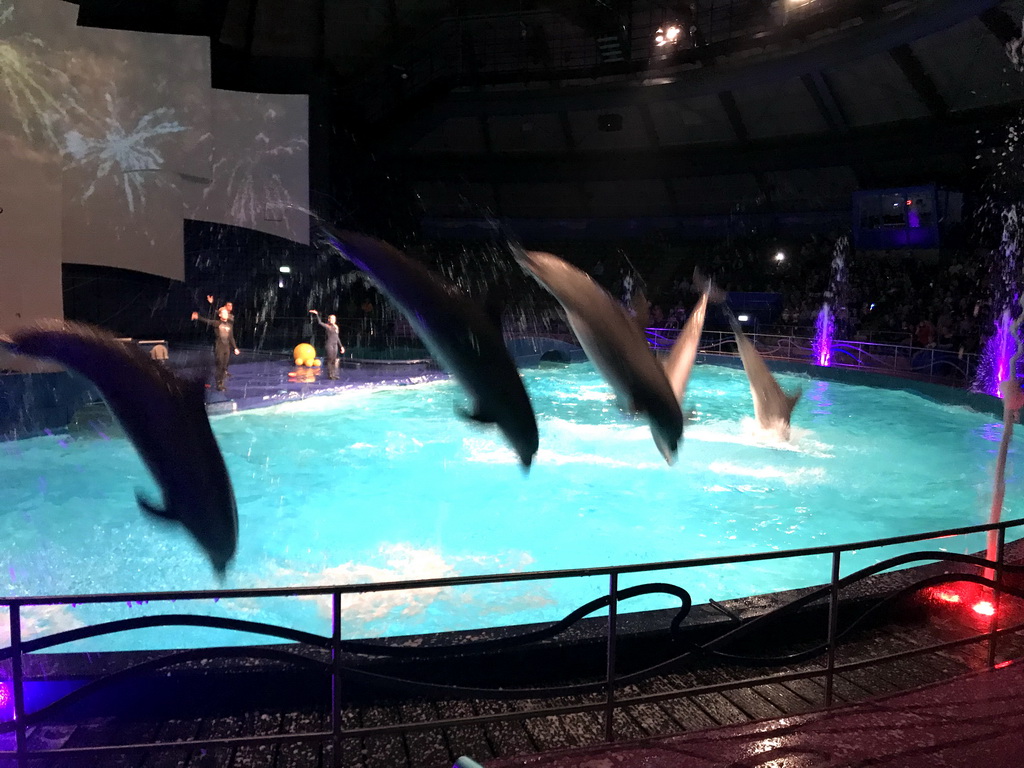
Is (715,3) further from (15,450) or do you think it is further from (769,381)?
(15,450)

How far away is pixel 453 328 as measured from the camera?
3.96 metres

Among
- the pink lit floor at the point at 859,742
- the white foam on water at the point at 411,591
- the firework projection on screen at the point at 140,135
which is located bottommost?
the white foam on water at the point at 411,591

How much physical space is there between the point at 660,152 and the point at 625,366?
26305mm

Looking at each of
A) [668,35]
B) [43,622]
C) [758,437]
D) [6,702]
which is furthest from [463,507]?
[668,35]

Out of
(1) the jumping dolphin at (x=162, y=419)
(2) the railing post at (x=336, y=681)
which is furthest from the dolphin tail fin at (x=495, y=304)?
(2) the railing post at (x=336, y=681)

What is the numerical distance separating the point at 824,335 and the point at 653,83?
9.95m

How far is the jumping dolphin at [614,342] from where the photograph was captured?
4.49m

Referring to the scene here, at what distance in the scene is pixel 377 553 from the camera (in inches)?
273

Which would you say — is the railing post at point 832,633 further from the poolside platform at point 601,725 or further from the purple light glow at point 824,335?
the purple light glow at point 824,335

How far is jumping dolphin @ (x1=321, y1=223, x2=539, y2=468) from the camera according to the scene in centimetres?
378

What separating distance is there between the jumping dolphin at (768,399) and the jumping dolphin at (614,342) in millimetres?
5597

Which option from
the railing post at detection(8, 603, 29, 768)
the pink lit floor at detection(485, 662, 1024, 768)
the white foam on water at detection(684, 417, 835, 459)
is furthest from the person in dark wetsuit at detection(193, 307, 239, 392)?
the pink lit floor at detection(485, 662, 1024, 768)

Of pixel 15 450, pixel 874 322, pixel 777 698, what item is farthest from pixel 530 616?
pixel 874 322

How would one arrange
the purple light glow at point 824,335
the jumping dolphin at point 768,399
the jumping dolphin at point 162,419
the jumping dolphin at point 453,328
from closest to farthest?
the jumping dolphin at point 162,419
the jumping dolphin at point 453,328
the jumping dolphin at point 768,399
the purple light glow at point 824,335
